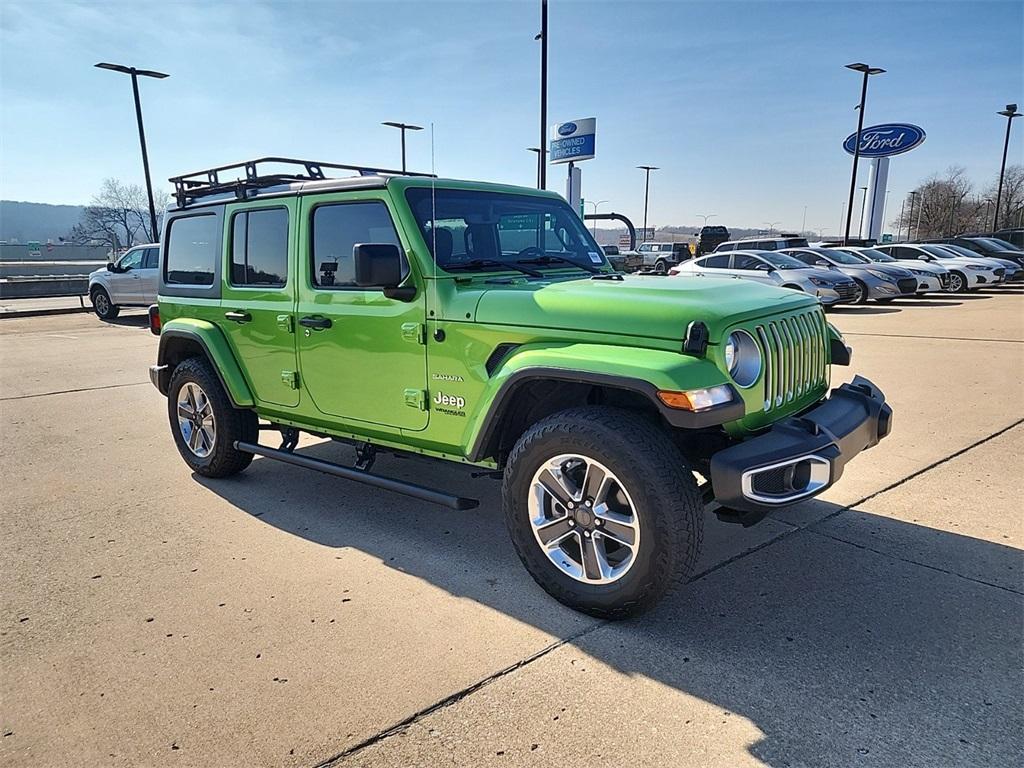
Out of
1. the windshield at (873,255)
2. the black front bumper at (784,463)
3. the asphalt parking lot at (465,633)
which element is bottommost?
the asphalt parking lot at (465,633)

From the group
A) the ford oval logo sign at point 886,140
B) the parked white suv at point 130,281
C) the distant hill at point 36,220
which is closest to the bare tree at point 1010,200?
the ford oval logo sign at point 886,140

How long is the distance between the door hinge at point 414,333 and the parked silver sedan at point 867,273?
640 inches

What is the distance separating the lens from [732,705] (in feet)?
8.40

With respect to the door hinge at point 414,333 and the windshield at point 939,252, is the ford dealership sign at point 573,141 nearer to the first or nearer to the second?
the windshield at point 939,252

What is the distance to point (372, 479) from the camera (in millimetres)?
→ 3922

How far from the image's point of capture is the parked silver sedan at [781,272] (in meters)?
15.9

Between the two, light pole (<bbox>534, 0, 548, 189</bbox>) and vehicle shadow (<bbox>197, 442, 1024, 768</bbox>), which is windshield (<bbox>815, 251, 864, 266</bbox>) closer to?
light pole (<bbox>534, 0, 548, 189</bbox>)

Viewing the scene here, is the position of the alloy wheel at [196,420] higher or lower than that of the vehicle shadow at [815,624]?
higher

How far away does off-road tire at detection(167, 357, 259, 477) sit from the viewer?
4.96 meters

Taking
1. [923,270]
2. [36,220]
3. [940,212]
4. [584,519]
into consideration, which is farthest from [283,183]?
[36,220]

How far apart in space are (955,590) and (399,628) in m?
2.61

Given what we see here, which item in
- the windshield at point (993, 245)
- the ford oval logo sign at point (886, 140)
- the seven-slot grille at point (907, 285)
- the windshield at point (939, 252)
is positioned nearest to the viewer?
the seven-slot grille at point (907, 285)

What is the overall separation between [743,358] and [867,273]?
16.9 metres

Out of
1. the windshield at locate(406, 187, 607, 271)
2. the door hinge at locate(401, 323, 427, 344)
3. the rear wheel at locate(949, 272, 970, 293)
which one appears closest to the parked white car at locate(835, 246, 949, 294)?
the rear wheel at locate(949, 272, 970, 293)
